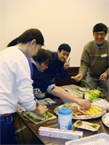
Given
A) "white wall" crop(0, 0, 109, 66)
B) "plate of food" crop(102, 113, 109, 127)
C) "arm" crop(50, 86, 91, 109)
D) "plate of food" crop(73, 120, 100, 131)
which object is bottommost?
"plate of food" crop(102, 113, 109, 127)

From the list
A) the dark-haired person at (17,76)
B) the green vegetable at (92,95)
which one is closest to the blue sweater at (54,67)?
the green vegetable at (92,95)

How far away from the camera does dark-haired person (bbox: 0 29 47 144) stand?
3.42 ft

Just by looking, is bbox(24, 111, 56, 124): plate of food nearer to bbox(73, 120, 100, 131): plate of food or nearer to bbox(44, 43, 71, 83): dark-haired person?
bbox(73, 120, 100, 131): plate of food

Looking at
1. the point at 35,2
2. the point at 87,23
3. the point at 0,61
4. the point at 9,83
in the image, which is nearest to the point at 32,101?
the point at 9,83

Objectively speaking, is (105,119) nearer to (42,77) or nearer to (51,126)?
(51,126)

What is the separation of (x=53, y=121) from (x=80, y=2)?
219 centimetres

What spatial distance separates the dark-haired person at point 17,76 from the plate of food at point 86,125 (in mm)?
284

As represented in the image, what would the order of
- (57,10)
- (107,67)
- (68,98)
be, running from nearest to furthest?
(68,98) < (107,67) < (57,10)

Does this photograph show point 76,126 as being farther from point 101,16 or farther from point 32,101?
point 101,16

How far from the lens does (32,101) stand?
111cm

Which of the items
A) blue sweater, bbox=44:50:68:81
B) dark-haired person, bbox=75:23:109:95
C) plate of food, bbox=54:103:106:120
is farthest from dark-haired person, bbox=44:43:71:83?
plate of food, bbox=54:103:106:120

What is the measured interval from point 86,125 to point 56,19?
2.02m

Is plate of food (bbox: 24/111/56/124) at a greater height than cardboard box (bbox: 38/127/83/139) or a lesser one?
lesser

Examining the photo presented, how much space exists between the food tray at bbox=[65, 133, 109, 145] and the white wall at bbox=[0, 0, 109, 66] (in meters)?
2.01
